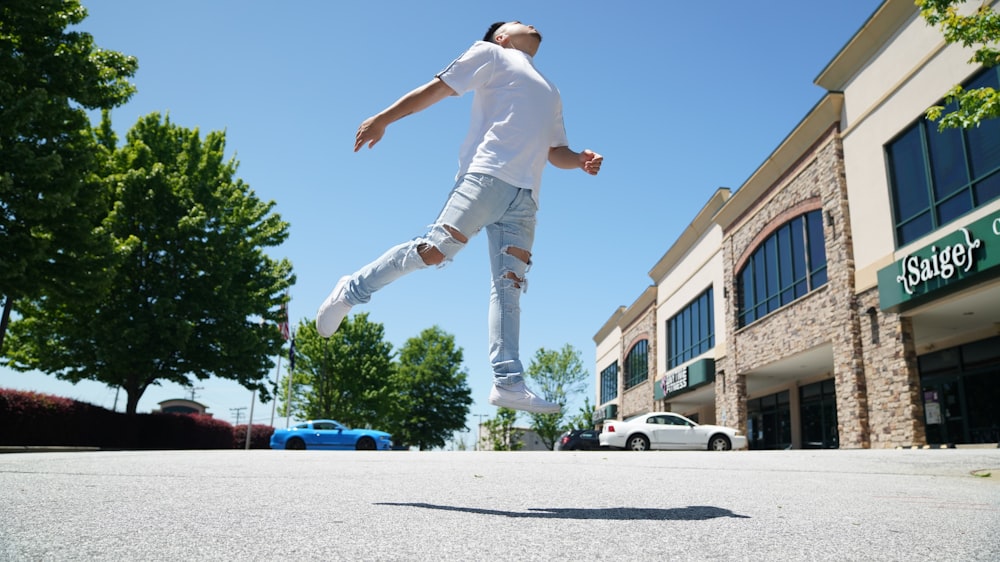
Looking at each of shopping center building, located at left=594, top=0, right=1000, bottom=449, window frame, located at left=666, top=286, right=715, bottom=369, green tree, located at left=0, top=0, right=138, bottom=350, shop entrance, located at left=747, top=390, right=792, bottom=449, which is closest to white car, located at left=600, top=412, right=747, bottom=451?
shopping center building, located at left=594, top=0, right=1000, bottom=449

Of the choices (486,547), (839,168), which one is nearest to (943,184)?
(839,168)

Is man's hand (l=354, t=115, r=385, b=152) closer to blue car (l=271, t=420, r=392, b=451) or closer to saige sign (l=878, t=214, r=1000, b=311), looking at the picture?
saige sign (l=878, t=214, r=1000, b=311)

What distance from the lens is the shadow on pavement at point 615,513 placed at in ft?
7.62

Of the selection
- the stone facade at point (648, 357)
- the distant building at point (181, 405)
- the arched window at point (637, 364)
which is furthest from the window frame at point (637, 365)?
the distant building at point (181, 405)

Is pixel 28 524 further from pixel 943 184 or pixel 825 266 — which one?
pixel 825 266

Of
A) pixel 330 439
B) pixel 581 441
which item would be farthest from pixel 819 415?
pixel 330 439

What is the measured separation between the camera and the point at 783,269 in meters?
21.6

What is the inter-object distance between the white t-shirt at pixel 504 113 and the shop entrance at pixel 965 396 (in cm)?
1600

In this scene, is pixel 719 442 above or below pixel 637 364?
below

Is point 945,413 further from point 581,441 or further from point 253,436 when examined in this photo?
point 253,436

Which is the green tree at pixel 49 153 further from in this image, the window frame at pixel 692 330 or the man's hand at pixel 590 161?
the window frame at pixel 692 330

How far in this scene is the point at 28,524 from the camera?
1.82 m

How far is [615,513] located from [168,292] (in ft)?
70.6

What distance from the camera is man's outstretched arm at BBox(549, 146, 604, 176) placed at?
3713mm
